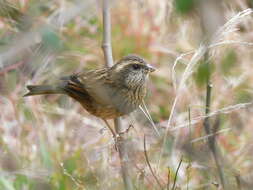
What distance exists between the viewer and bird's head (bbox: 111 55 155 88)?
399cm

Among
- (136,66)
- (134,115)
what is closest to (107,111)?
(134,115)

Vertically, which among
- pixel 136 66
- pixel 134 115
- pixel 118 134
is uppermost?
pixel 136 66

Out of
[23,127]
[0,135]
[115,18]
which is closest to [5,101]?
[23,127]

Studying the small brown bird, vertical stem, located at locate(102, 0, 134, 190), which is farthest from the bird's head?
vertical stem, located at locate(102, 0, 134, 190)

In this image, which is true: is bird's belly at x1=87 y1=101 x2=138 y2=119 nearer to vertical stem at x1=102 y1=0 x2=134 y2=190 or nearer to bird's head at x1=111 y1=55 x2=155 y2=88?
vertical stem at x1=102 y1=0 x2=134 y2=190

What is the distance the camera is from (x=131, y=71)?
406 centimetres

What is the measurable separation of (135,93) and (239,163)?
1207 millimetres

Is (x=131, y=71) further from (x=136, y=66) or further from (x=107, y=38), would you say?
(x=107, y=38)

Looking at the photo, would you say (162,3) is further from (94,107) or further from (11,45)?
(11,45)

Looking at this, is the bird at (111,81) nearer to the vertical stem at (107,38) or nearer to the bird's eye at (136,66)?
the bird's eye at (136,66)

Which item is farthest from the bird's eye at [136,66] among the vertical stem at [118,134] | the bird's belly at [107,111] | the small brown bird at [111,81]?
the bird's belly at [107,111]

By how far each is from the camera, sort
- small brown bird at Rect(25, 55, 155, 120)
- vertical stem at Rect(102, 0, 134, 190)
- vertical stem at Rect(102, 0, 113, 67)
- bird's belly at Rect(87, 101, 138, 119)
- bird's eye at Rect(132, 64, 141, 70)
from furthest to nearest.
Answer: bird's eye at Rect(132, 64, 141, 70)
small brown bird at Rect(25, 55, 155, 120)
bird's belly at Rect(87, 101, 138, 119)
vertical stem at Rect(102, 0, 113, 67)
vertical stem at Rect(102, 0, 134, 190)

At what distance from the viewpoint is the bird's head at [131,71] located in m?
3.99

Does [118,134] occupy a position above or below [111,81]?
below
